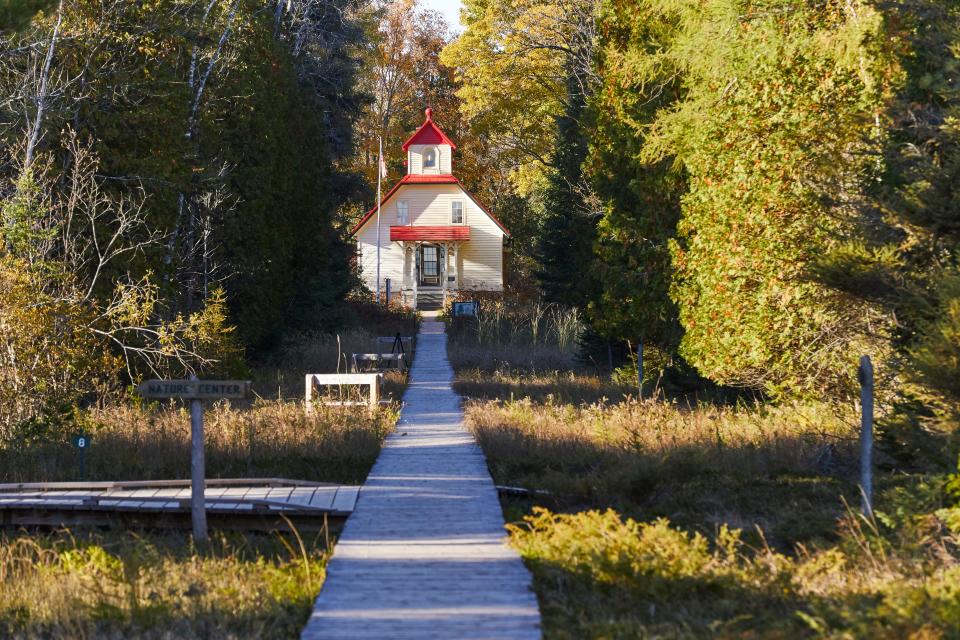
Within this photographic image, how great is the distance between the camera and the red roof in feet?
158

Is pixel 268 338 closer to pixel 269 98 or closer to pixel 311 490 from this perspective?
pixel 269 98

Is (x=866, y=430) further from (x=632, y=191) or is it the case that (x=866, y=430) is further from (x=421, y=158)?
(x=421, y=158)

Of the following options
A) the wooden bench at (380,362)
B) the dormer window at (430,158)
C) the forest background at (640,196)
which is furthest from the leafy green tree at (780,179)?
the dormer window at (430,158)

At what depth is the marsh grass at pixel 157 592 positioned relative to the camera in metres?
6.32

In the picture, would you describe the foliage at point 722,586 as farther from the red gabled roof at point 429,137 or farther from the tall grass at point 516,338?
the red gabled roof at point 429,137

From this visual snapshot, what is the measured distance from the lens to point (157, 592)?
273 inches

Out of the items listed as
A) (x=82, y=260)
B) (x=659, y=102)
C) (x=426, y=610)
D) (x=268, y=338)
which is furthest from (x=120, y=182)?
(x=426, y=610)

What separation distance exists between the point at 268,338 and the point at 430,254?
26.8 metres

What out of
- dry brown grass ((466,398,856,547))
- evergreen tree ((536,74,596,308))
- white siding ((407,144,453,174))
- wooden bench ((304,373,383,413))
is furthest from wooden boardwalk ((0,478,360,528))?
white siding ((407,144,453,174))

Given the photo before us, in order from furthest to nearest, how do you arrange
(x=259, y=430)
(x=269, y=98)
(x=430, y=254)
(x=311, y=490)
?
(x=430, y=254) < (x=269, y=98) < (x=259, y=430) < (x=311, y=490)

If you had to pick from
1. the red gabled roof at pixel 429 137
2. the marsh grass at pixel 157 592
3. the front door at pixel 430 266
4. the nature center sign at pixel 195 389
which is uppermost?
the red gabled roof at pixel 429 137

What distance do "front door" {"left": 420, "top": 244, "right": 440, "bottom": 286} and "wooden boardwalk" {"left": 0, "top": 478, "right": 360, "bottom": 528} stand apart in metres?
40.9

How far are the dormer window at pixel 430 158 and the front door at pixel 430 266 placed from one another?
3.95 m

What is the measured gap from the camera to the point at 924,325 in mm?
10547
